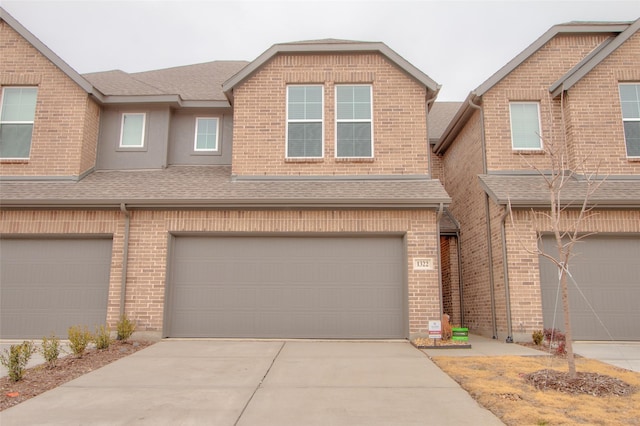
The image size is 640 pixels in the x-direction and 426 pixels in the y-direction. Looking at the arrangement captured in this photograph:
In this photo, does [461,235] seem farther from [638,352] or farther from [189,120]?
[189,120]

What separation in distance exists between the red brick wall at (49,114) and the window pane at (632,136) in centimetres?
1336

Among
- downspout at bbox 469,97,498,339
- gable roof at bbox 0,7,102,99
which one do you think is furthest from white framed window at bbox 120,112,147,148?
downspout at bbox 469,97,498,339

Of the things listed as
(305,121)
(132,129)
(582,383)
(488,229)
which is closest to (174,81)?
(132,129)

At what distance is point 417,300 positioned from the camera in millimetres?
9852

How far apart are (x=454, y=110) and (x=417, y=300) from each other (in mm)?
11034

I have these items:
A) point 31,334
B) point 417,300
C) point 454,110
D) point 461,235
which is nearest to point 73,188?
point 31,334

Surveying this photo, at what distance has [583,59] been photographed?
11.9m

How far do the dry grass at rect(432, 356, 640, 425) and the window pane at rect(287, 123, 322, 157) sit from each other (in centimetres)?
593

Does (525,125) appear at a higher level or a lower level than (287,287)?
higher

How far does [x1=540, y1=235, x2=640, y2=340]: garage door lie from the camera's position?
10.1 metres

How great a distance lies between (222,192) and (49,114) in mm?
5207

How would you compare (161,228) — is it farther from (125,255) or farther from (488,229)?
(488,229)

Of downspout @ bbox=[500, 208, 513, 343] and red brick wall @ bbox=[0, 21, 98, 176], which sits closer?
downspout @ bbox=[500, 208, 513, 343]

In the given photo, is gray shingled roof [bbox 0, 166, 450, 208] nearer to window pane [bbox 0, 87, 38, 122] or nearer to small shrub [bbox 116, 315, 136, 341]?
window pane [bbox 0, 87, 38, 122]
